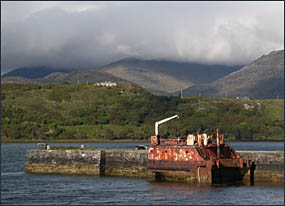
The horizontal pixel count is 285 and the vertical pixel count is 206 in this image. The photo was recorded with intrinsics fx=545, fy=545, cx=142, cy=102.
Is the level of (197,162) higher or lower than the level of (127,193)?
higher

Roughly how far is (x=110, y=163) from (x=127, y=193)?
14426 mm

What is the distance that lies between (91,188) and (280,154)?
22.0 m

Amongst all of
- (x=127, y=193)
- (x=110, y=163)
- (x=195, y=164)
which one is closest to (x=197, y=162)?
(x=195, y=164)

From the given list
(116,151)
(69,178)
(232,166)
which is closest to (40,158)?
(69,178)

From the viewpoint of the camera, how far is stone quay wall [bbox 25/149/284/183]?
62.6m

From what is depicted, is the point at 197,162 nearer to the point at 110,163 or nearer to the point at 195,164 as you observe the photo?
the point at 195,164

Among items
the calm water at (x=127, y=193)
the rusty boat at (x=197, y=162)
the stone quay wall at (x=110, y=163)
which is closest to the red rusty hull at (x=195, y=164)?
the rusty boat at (x=197, y=162)

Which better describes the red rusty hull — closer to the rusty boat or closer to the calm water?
the rusty boat

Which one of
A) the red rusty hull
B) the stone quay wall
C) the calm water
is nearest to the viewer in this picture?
the calm water

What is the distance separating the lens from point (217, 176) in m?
60.8

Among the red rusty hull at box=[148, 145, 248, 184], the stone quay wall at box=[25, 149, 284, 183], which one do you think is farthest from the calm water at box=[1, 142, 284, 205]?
the stone quay wall at box=[25, 149, 284, 183]

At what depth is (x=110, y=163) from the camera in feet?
235

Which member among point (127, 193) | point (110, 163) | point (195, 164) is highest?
point (110, 163)

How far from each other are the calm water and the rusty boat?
4.67ft
